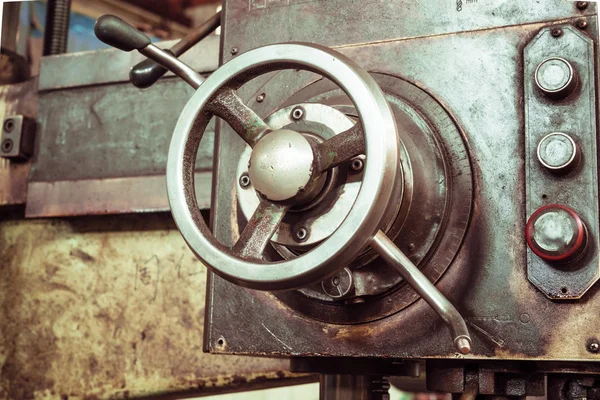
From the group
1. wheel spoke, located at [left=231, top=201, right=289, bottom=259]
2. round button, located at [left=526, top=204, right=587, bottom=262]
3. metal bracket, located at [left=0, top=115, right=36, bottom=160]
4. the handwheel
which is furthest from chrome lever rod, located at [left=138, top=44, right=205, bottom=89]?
metal bracket, located at [left=0, top=115, right=36, bottom=160]

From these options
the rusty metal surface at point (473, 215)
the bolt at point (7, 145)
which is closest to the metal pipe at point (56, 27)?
the bolt at point (7, 145)

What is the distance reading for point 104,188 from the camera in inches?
55.1

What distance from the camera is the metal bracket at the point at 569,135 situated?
77 centimetres

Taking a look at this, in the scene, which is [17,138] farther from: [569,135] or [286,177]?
[569,135]

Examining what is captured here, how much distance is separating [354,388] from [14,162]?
0.91 meters

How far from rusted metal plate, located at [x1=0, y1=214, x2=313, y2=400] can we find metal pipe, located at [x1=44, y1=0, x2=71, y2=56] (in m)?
0.40

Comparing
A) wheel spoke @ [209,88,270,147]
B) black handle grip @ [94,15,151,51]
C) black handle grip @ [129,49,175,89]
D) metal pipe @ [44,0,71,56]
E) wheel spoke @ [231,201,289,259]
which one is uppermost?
metal pipe @ [44,0,71,56]

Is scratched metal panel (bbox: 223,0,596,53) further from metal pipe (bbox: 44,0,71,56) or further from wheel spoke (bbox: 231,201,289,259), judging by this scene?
metal pipe (bbox: 44,0,71,56)

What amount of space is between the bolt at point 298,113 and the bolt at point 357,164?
0.10 meters

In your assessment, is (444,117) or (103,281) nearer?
(444,117)

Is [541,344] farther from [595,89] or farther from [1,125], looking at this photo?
[1,125]

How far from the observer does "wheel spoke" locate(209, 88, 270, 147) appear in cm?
78

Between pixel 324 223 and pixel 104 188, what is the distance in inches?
29.8

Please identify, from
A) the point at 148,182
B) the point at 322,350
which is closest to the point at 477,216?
the point at 322,350
